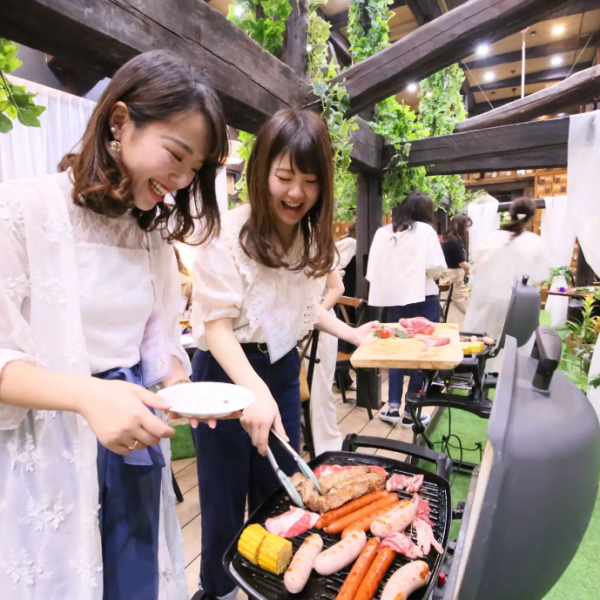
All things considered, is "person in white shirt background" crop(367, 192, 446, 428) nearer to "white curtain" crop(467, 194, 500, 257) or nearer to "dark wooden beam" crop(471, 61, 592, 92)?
"white curtain" crop(467, 194, 500, 257)

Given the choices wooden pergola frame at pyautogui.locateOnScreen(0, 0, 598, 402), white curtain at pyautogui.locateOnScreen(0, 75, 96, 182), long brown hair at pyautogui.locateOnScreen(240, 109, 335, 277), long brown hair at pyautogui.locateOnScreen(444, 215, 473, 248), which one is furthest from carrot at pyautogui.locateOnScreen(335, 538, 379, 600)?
long brown hair at pyautogui.locateOnScreen(444, 215, 473, 248)

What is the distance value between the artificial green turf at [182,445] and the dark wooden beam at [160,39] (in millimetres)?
2405

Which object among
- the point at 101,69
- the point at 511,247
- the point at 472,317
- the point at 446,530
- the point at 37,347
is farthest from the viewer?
the point at 472,317

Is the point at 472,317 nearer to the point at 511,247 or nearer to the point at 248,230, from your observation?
the point at 511,247

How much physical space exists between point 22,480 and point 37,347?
264 millimetres

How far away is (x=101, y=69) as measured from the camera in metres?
1.59

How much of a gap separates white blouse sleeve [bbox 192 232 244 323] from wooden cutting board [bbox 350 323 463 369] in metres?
1.05

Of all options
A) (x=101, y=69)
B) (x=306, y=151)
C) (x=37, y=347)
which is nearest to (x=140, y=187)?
(x=37, y=347)

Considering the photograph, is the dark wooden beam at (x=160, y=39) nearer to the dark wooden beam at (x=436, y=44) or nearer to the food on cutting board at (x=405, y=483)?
the dark wooden beam at (x=436, y=44)

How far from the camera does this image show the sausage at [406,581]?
32.4 inches

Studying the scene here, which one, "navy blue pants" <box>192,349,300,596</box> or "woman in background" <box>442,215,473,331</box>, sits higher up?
"woman in background" <box>442,215,473,331</box>

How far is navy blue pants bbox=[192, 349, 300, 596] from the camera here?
1349 millimetres

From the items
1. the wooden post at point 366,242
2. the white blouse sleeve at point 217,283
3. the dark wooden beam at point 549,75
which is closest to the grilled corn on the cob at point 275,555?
the white blouse sleeve at point 217,283

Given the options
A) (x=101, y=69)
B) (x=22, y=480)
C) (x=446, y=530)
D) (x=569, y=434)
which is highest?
(x=101, y=69)
